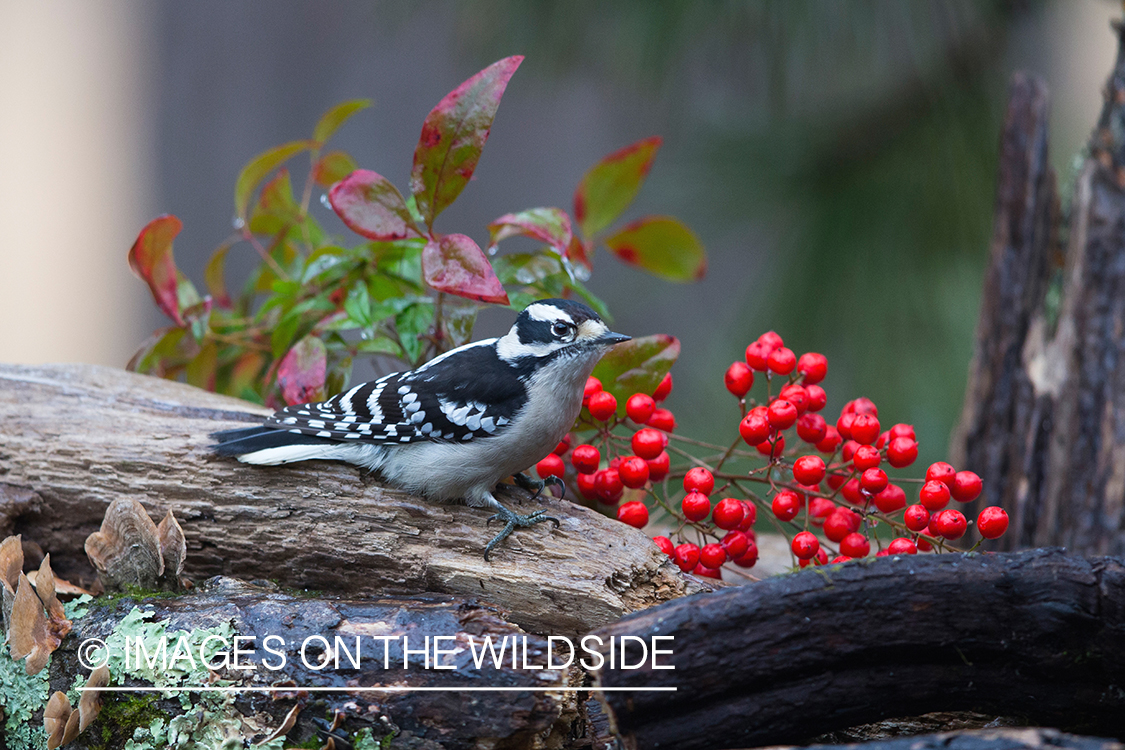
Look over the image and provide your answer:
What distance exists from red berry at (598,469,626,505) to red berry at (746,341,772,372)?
1.05 ft

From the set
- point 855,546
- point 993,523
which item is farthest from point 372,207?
point 993,523

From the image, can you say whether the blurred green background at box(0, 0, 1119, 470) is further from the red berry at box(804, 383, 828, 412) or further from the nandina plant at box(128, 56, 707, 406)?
the red berry at box(804, 383, 828, 412)

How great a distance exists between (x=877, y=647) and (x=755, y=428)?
1.53 feet

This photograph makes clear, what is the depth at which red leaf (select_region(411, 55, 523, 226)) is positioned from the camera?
1.42m

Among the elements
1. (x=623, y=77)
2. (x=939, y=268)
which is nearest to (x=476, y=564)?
(x=623, y=77)

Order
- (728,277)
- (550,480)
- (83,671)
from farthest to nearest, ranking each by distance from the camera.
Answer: (728,277) < (550,480) < (83,671)

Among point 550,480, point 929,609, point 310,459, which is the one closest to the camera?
point 929,609

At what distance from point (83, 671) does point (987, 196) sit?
2.60 metres

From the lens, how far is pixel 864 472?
1.39 metres

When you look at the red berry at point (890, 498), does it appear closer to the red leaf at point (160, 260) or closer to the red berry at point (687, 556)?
the red berry at point (687, 556)

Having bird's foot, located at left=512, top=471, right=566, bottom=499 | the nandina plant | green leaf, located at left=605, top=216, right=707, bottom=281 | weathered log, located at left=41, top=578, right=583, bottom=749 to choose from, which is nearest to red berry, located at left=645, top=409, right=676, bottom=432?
bird's foot, located at left=512, top=471, right=566, bottom=499

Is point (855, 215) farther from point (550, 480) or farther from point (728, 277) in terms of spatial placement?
point (550, 480)

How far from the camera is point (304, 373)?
1.66 metres

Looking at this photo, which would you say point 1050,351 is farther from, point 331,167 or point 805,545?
point 331,167
